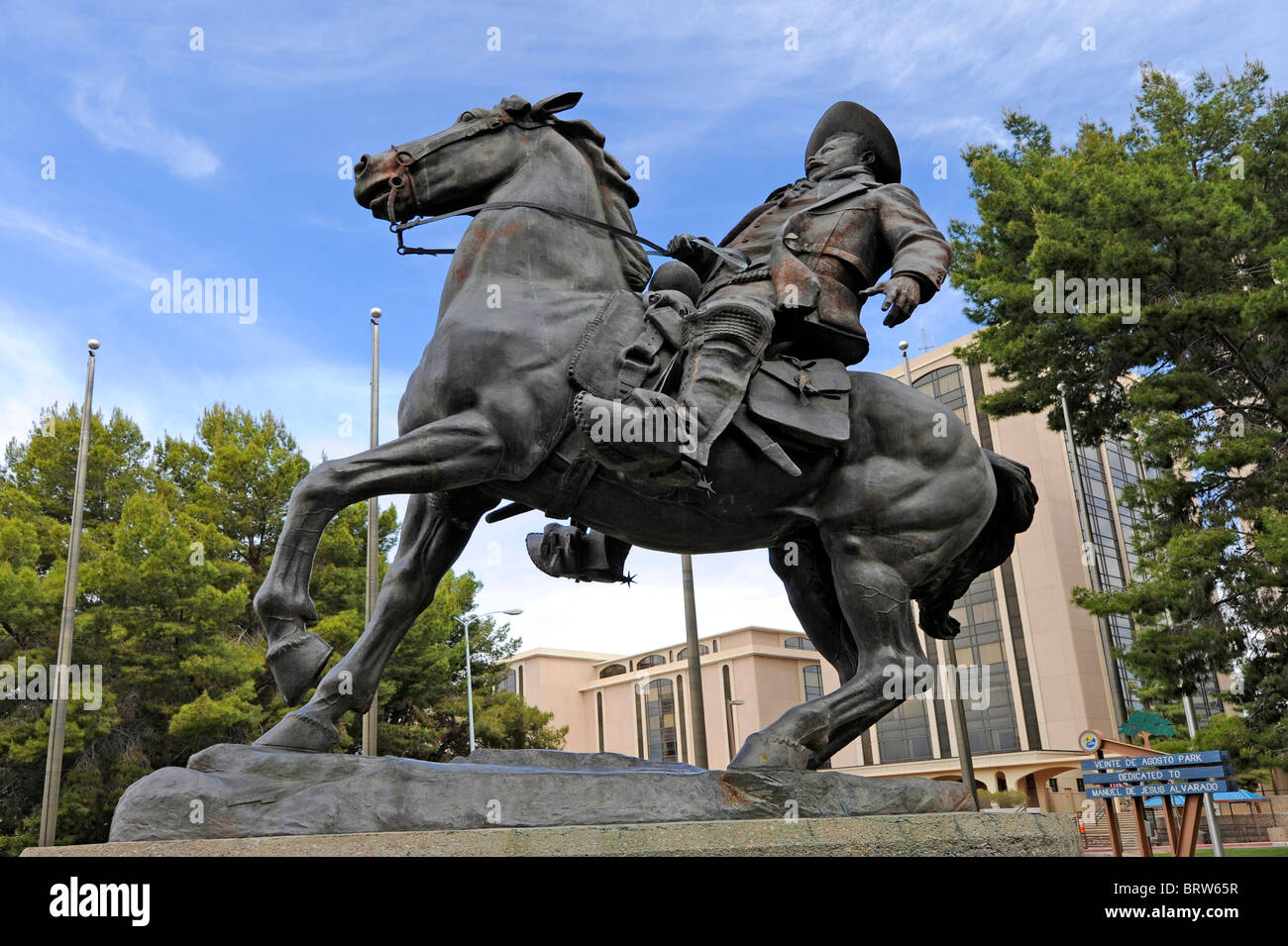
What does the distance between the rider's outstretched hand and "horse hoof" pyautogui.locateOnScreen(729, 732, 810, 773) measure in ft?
6.15

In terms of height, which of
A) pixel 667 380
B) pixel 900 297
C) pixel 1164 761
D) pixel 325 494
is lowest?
pixel 1164 761

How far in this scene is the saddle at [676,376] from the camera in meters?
4.43

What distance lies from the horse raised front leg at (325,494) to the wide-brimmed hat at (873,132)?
9.64 feet

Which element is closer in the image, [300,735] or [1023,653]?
[300,735]

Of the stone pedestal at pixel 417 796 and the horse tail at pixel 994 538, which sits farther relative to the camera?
the horse tail at pixel 994 538

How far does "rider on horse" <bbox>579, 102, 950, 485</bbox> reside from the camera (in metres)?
4.29

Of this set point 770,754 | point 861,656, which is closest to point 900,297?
point 861,656

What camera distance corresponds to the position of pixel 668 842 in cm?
358

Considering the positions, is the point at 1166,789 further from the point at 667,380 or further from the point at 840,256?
the point at 667,380

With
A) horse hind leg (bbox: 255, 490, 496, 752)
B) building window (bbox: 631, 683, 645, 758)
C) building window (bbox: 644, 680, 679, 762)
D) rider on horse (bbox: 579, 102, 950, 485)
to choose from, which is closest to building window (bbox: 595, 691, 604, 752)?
building window (bbox: 631, 683, 645, 758)
